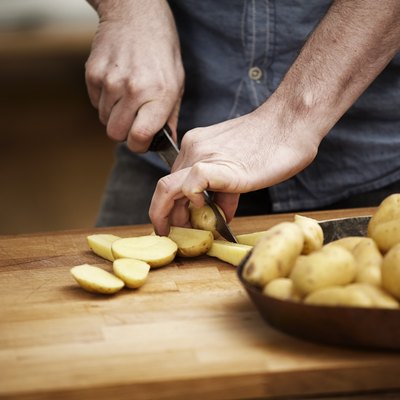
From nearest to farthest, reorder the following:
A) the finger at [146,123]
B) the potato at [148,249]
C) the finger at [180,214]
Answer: the potato at [148,249] < the finger at [180,214] < the finger at [146,123]

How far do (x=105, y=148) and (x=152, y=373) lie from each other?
3.50m

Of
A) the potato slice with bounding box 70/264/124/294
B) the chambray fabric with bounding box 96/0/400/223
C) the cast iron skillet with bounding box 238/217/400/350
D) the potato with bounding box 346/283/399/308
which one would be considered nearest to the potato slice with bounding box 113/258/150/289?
the potato slice with bounding box 70/264/124/294

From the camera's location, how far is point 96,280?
1090 millimetres

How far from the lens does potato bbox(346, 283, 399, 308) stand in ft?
2.81

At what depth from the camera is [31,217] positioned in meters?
4.12

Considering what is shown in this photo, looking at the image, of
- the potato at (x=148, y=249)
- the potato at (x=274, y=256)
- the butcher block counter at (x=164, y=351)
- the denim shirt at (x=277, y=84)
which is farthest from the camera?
the denim shirt at (x=277, y=84)

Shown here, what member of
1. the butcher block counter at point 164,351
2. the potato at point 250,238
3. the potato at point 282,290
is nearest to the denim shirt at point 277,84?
the potato at point 250,238

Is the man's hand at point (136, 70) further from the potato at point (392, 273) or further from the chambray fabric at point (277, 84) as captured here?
the potato at point (392, 273)

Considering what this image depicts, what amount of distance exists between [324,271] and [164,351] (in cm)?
20

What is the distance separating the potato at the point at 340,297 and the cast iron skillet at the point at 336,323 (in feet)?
0.04

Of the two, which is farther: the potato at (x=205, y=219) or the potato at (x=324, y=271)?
the potato at (x=205, y=219)

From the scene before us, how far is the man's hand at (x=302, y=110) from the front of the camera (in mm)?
1275

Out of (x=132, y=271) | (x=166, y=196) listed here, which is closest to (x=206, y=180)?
(x=166, y=196)

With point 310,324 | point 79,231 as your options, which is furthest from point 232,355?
point 79,231
